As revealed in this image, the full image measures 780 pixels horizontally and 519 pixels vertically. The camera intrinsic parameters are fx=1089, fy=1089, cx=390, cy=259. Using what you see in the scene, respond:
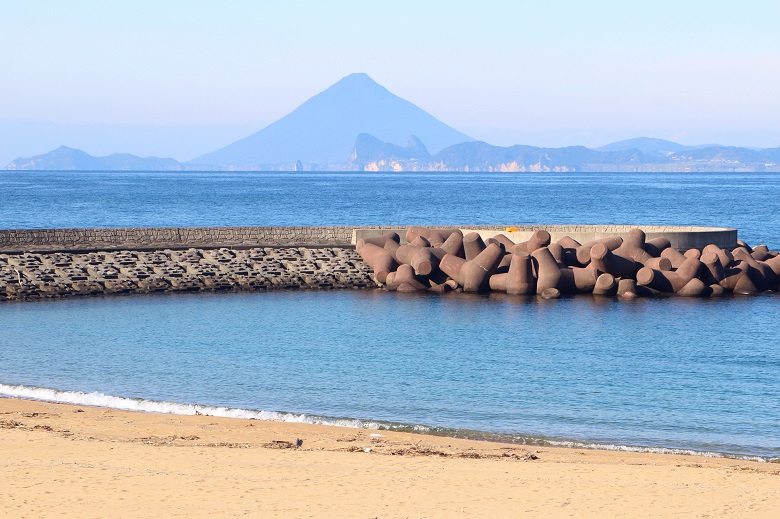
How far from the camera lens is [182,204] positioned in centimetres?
9025

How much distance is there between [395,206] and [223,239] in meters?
57.8

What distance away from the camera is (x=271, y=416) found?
13.4 m

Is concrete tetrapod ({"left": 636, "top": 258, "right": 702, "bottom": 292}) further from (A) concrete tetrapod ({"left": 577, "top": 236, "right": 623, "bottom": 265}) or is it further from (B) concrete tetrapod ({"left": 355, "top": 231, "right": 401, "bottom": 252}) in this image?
(B) concrete tetrapod ({"left": 355, "top": 231, "right": 401, "bottom": 252})

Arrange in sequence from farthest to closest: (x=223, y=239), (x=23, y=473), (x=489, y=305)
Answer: (x=223, y=239)
(x=489, y=305)
(x=23, y=473)

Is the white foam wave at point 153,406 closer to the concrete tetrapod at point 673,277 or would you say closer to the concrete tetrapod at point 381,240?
the concrete tetrapod at point 381,240

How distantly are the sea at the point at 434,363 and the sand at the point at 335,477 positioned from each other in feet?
3.82

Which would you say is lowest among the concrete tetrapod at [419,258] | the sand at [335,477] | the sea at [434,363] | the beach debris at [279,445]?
the sea at [434,363]

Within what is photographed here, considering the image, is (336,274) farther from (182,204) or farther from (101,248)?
(182,204)

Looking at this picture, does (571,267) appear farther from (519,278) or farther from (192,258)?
(192,258)

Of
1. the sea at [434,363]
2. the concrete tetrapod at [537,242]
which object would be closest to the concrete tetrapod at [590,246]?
the concrete tetrapod at [537,242]

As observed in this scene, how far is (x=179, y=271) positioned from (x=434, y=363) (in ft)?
36.1

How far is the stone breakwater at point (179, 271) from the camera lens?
25312 mm

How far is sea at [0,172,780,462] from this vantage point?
44.3ft

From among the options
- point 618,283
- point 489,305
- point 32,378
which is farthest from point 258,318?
point 618,283
